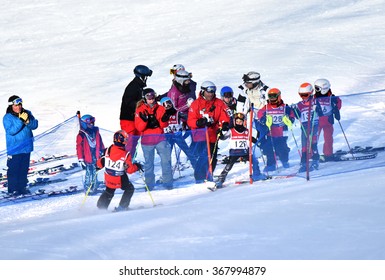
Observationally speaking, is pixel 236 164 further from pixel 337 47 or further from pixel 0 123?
pixel 337 47

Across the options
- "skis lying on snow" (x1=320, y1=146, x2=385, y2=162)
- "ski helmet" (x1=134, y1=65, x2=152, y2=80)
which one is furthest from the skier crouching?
"skis lying on snow" (x1=320, y1=146, x2=385, y2=162)

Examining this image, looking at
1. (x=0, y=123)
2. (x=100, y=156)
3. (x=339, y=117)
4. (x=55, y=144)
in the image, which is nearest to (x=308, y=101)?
(x=339, y=117)

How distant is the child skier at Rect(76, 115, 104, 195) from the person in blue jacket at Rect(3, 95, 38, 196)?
35.5 inches

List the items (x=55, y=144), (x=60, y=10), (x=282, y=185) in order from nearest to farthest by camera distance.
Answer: (x=282, y=185), (x=55, y=144), (x=60, y=10)

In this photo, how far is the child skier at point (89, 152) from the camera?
11.9m

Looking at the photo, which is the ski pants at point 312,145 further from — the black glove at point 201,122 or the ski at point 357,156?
the black glove at point 201,122

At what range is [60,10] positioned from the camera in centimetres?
3189

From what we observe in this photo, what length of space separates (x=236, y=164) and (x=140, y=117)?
149 cm

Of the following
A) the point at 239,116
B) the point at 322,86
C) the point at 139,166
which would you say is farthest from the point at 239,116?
the point at 139,166

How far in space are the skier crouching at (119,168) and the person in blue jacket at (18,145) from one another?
177 cm

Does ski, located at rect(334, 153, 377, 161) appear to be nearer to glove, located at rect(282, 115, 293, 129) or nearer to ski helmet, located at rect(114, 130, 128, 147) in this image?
glove, located at rect(282, 115, 293, 129)

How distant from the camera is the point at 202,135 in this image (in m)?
11.9

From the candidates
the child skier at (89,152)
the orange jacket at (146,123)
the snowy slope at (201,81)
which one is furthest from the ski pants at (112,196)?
the orange jacket at (146,123)

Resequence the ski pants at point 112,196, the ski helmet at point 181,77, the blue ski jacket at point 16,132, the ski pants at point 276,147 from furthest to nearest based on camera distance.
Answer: the ski helmet at point 181,77
the blue ski jacket at point 16,132
the ski pants at point 276,147
the ski pants at point 112,196
